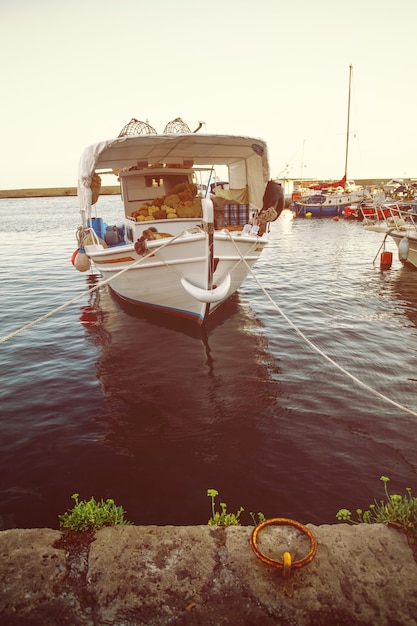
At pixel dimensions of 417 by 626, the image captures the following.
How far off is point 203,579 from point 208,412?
143 inches

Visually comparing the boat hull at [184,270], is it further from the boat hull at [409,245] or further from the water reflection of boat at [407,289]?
the boat hull at [409,245]

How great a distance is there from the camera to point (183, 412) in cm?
667

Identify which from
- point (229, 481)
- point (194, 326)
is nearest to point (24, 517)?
point (229, 481)

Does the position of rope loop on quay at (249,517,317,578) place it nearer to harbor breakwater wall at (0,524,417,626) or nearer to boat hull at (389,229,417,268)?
harbor breakwater wall at (0,524,417,626)

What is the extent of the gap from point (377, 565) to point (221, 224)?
9.66 meters

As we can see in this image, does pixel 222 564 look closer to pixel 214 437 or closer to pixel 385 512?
pixel 385 512

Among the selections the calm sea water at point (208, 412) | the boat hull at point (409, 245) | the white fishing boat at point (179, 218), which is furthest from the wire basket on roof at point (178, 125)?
the boat hull at point (409, 245)

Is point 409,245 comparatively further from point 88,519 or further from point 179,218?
point 88,519

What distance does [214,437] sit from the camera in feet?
19.4

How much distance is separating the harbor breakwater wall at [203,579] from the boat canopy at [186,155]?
832 centimetres

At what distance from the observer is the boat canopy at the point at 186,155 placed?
934 cm

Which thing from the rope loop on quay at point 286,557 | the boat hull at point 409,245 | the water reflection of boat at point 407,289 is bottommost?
the water reflection of boat at point 407,289

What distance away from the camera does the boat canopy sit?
9.34 meters

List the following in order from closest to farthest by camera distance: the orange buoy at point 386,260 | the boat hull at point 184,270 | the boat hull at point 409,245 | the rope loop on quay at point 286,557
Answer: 1. the rope loop on quay at point 286,557
2. the boat hull at point 184,270
3. the boat hull at point 409,245
4. the orange buoy at point 386,260
